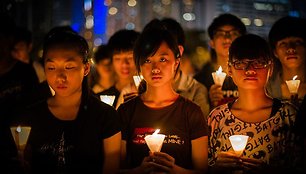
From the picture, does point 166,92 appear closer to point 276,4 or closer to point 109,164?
point 109,164

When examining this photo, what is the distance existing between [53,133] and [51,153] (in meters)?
0.18

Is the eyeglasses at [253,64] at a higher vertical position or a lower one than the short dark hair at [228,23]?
lower

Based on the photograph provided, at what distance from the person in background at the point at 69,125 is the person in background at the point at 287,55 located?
2433 millimetres

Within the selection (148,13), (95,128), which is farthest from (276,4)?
(148,13)

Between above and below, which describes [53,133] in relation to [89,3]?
below

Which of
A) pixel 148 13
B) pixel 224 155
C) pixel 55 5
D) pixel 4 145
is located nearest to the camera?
pixel 224 155

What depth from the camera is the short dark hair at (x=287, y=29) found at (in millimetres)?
5102

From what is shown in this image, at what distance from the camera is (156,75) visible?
3.94 meters

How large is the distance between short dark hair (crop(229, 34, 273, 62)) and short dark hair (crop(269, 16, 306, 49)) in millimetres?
1226

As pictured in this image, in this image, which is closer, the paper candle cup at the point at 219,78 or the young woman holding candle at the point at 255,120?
the young woman holding candle at the point at 255,120

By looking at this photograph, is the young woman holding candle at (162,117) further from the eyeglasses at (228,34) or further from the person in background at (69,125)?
the eyeglasses at (228,34)

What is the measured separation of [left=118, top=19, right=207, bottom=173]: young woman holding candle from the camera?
12.4 ft

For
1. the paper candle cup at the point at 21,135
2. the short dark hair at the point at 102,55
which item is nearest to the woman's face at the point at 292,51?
the paper candle cup at the point at 21,135

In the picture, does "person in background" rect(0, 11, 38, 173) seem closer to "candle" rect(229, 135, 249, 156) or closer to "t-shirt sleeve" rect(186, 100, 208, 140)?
"t-shirt sleeve" rect(186, 100, 208, 140)
